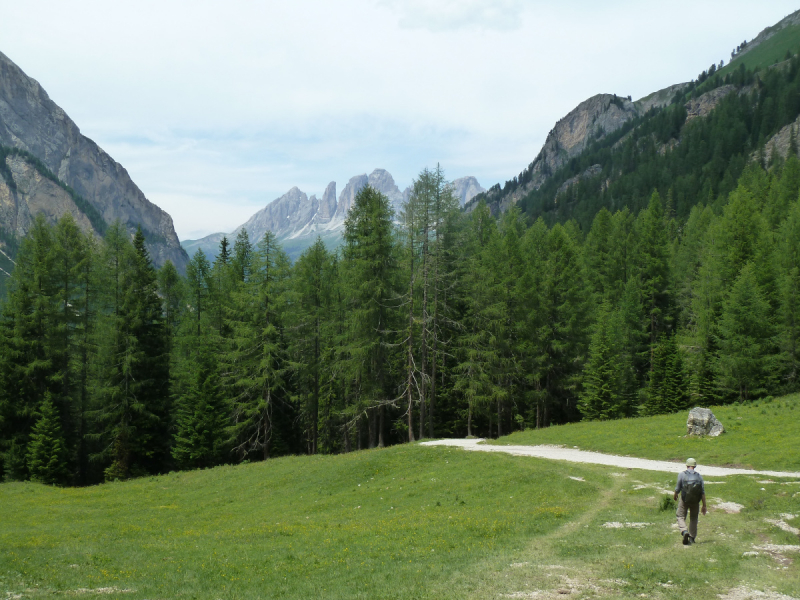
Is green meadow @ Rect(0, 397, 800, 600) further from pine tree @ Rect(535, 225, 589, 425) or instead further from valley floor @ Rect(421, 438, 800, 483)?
pine tree @ Rect(535, 225, 589, 425)

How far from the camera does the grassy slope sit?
34.7ft

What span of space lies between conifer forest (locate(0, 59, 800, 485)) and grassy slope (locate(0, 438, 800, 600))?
39.2 feet

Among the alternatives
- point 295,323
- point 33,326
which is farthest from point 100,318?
point 295,323

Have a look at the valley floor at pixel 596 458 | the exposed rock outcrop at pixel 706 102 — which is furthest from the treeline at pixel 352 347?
the exposed rock outcrop at pixel 706 102

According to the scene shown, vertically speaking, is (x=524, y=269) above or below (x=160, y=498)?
above

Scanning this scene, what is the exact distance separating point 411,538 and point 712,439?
20117 mm

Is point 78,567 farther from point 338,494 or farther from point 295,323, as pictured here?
point 295,323

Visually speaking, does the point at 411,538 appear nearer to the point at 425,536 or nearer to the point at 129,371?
the point at 425,536

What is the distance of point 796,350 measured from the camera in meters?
37.7

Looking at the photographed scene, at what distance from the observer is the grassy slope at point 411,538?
10570 millimetres

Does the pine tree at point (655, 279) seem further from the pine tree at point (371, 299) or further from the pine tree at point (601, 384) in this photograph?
the pine tree at point (371, 299)

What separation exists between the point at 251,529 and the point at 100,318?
2965 centimetres

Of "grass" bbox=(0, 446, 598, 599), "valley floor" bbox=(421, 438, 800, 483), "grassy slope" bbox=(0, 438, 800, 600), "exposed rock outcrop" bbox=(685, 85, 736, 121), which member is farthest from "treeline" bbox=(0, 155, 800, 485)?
"exposed rock outcrop" bbox=(685, 85, 736, 121)

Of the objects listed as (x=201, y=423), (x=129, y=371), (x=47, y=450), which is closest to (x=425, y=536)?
(x=201, y=423)
